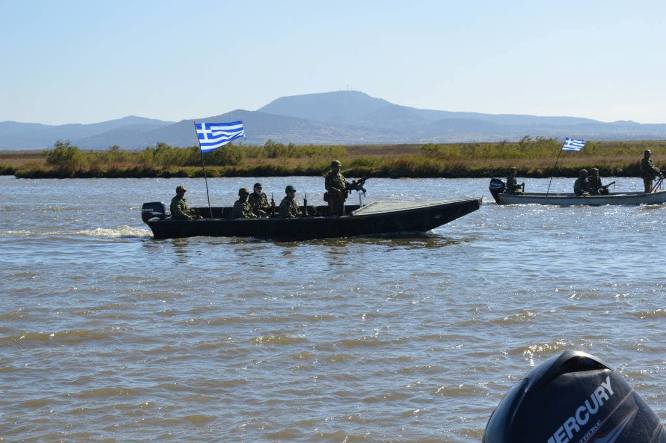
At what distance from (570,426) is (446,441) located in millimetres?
3500

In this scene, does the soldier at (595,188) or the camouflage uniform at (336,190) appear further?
the soldier at (595,188)

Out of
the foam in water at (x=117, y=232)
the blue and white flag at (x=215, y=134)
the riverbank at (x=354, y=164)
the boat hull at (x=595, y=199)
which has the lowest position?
the foam in water at (x=117, y=232)

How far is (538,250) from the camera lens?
20.5m

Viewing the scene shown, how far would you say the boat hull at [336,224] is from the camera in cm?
2262

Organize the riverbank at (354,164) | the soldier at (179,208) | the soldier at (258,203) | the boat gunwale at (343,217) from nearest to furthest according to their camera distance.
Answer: the boat gunwale at (343,217), the soldier at (179,208), the soldier at (258,203), the riverbank at (354,164)

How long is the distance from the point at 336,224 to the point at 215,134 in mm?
3635

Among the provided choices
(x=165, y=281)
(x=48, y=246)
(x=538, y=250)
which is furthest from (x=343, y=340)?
(x=48, y=246)

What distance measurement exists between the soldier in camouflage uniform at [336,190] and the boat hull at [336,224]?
419 millimetres

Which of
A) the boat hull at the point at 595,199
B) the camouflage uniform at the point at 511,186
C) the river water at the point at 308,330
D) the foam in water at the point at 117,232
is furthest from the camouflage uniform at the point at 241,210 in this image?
the camouflage uniform at the point at 511,186

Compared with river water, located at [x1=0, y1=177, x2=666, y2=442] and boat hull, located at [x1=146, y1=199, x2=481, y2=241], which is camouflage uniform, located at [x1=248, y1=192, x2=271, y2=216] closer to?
boat hull, located at [x1=146, y1=199, x2=481, y2=241]

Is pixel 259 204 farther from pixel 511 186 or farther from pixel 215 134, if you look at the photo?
pixel 511 186

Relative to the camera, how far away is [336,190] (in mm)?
22625

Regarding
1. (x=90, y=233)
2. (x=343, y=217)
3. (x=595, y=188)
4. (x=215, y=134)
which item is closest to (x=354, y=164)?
(x=595, y=188)

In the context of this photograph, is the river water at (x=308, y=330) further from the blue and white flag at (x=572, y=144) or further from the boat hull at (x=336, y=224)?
the blue and white flag at (x=572, y=144)
